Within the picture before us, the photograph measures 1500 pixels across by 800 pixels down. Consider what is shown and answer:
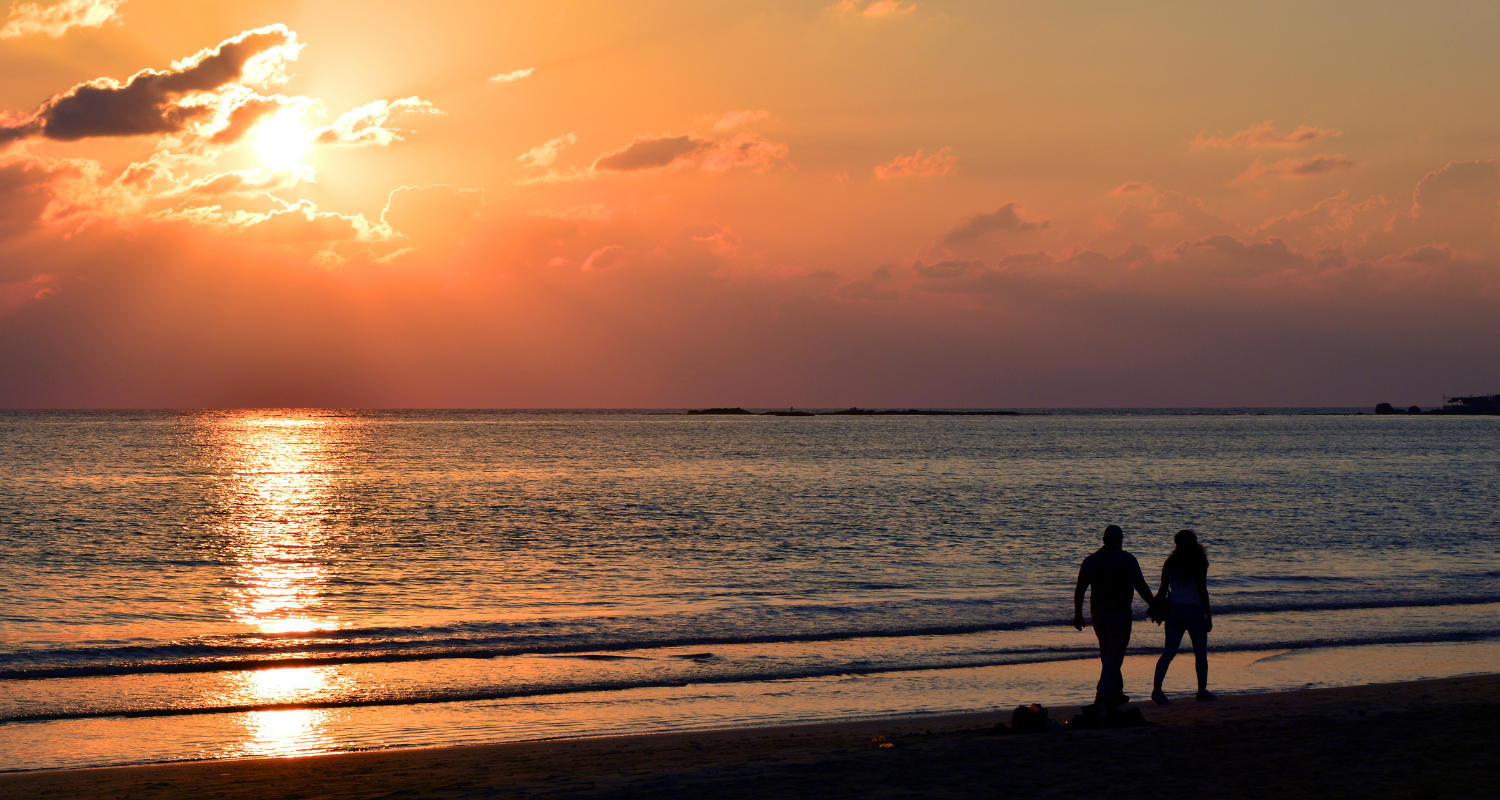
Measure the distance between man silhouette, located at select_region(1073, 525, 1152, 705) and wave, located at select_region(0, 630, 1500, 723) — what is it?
459cm

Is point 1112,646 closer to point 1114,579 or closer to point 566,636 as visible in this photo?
point 1114,579

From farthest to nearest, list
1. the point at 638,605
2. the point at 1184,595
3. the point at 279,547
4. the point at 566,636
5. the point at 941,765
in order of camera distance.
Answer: the point at 279,547 → the point at 638,605 → the point at 566,636 → the point at 1184,595 → the point at 941,765

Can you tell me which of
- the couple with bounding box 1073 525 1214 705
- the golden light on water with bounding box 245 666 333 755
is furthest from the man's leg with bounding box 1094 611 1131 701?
the golden light on water with bounding box 245 666 333 755

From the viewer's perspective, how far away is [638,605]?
22.0 m

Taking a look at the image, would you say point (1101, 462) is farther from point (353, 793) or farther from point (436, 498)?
point (353, 793)

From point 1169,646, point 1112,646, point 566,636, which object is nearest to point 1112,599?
point 1112,646

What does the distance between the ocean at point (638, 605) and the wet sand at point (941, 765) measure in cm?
132

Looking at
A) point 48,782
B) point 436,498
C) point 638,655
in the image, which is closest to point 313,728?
point 48,782

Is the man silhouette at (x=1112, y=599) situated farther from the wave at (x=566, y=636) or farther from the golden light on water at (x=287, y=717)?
the golden light on water at (x=287, y=717)

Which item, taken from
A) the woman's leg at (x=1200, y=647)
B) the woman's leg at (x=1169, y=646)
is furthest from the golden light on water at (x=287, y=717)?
the woman's leg at (x=1200, y=647)

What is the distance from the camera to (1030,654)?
16.5m

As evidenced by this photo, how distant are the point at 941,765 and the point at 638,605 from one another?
13539 millimetres

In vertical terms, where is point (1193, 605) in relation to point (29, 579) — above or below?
above

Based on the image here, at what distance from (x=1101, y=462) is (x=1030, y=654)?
72.1 meters
